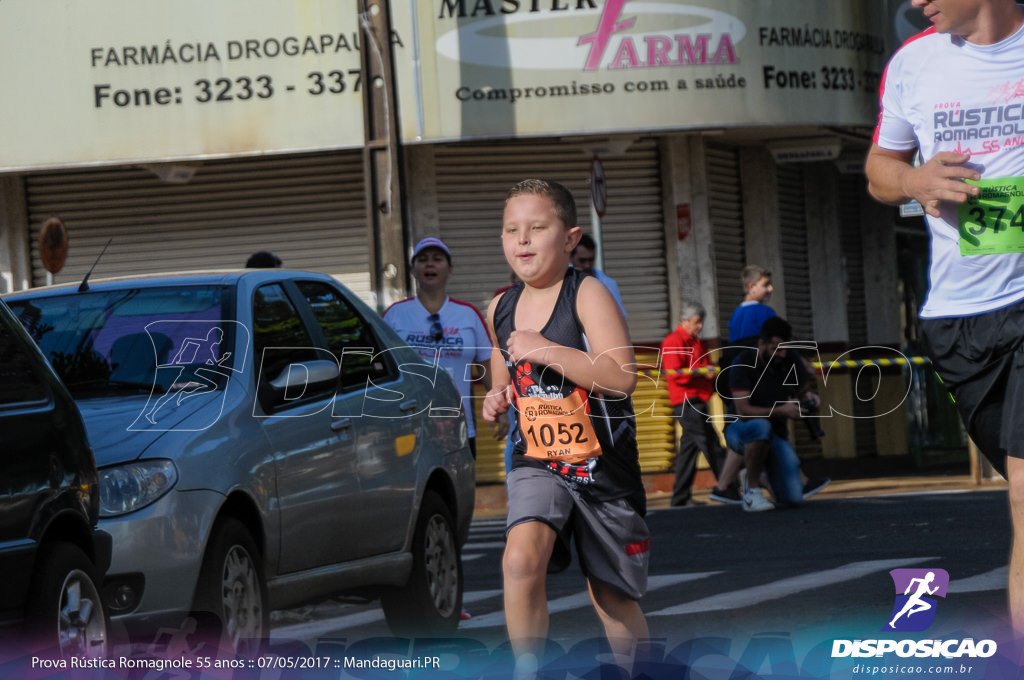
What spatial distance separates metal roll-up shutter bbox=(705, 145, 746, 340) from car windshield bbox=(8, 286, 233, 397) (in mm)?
13675

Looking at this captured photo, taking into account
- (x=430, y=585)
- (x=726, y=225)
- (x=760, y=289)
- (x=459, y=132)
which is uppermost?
(x=459, y=132)

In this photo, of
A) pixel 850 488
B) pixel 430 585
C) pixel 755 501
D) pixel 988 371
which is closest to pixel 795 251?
pixel 850 488

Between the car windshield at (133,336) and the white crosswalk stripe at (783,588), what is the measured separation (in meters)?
2.63

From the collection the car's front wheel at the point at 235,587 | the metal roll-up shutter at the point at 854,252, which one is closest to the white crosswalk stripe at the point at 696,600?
the car's front wheel at the point at 235,587

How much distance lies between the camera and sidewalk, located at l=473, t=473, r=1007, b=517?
624 inches

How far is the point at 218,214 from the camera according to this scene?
781 inches

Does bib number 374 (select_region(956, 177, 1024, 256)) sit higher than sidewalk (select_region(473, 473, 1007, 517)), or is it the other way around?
bib number 374 (select_region(956, 177, 1024, 256))

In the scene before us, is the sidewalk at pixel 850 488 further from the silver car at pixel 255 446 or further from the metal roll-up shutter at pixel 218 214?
the silver car at pixel 255 446

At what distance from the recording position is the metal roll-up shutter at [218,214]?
1967 cm

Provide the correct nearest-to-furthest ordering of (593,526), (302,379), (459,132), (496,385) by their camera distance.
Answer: (593,526), (496,385), (302,379), (459,132)

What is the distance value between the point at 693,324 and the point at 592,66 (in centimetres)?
415

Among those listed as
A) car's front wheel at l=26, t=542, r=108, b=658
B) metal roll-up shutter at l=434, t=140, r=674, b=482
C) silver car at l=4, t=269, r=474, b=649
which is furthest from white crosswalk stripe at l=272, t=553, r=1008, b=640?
metal roll-up shutter at l=434, t=140, r=674, b=482

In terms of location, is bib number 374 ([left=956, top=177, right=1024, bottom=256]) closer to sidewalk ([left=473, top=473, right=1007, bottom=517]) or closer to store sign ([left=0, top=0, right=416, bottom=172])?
sidewalk ([left=473, top=473, right=1007, bottom=517])

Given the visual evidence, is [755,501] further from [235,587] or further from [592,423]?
[592,423]
